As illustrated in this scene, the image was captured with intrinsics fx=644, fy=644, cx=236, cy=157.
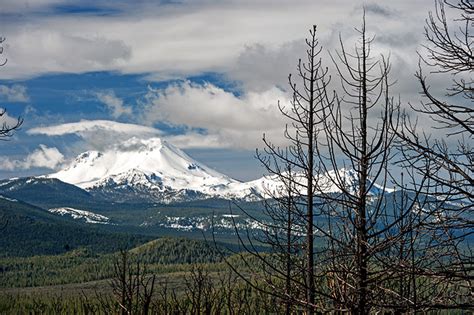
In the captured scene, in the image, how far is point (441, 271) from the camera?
779 centimetres

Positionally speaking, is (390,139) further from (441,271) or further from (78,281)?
(78,281)

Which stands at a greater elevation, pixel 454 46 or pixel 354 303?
pixel 454 46

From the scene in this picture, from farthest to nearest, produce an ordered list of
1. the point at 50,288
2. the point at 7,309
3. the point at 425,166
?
the point at 50,288 < the point at 7,309 < the point at 425,166

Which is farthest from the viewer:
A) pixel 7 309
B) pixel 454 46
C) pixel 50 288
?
pixel 50 288

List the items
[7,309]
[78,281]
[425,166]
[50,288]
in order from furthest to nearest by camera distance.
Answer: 1. [78,281]
2. [50,288]
3. [7,309]
4. [425,166]

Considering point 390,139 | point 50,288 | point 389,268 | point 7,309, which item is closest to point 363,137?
point 390,139

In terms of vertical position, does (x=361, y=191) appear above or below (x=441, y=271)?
above

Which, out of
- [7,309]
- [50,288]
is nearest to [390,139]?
[7,309]

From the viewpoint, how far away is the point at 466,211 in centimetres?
852

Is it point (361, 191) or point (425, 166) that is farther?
point (361, 191)

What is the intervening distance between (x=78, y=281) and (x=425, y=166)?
197 meters

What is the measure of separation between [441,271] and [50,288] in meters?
187

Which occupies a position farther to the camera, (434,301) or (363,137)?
(363,137)

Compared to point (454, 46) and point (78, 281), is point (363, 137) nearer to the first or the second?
point (454, 46)
